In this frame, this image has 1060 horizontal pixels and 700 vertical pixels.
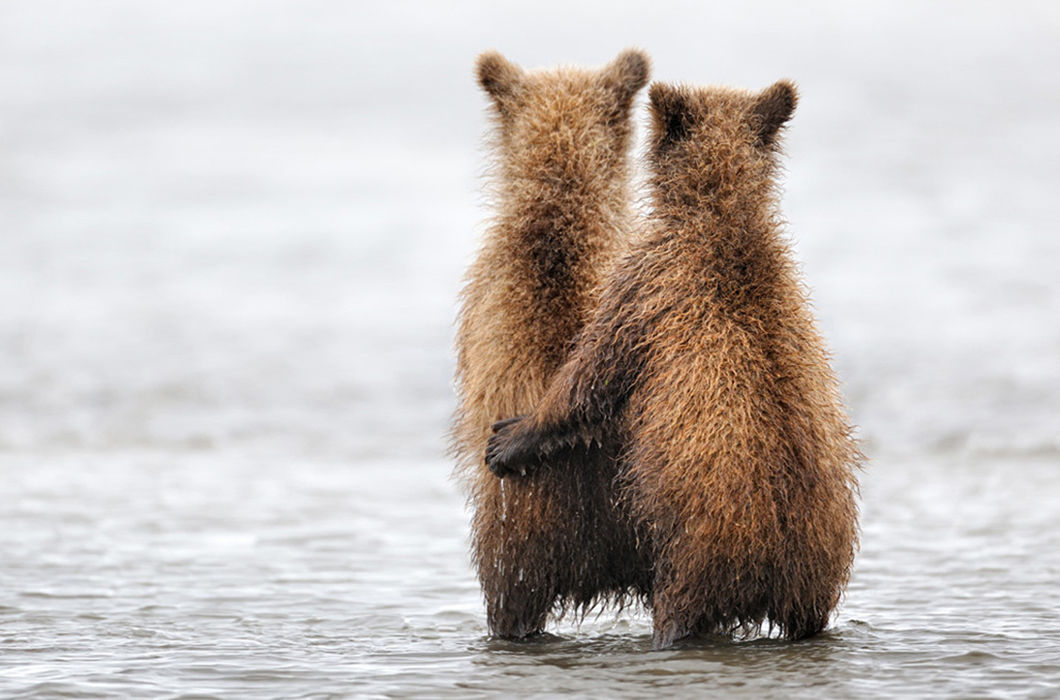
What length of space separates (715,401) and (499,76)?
5.55 feet

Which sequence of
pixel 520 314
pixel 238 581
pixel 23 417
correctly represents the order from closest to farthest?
pixel 520 314, pixel 238 581, pixel 23 417

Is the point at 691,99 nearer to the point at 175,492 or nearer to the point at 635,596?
the point at 635,596

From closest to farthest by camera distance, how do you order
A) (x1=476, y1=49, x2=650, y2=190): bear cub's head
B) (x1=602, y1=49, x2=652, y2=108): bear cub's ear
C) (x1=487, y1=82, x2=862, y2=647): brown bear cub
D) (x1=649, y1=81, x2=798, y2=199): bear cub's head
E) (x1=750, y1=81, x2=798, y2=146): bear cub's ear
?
(x1=487, y1=82, x2=862, y2=647): brown bear cub
(x1=649, y1=81, x2=798, y2=199): bear cub's head
(x1=750, y1=81, x2=798, y2=146): bear cub's ear
(x1=476, y1=49, x2=650, y2=190): bear cub's head
(x1=602, y1=49, x2=652, y2=108): bear cub's ear

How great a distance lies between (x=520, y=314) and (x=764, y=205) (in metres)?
0.92

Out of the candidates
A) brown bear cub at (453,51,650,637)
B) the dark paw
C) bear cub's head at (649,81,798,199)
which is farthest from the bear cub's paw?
bear cub's head at (649,81,798,199)

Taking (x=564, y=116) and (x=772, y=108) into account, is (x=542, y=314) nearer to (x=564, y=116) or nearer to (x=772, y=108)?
(x=564, y=116)

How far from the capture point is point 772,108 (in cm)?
513

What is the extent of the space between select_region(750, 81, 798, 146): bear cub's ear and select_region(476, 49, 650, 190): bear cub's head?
26.4 inches

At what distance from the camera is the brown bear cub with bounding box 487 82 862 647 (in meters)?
4.74

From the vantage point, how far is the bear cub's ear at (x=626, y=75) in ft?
18.7

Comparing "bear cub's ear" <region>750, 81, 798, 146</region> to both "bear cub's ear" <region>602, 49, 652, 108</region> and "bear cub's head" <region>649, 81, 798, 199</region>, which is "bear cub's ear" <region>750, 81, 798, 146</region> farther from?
"bear cub's ear" <region>602, 49, 652, 108</region>

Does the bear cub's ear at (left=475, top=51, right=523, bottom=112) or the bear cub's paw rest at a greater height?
the bear cub's ear at (left=475, top=51, right=523, bottom=112)

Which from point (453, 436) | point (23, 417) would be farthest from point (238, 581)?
point (23, 417)

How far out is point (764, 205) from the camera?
504 centimetres
